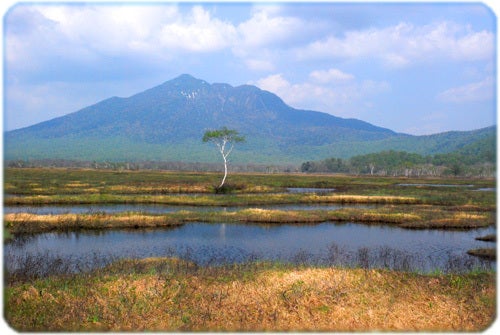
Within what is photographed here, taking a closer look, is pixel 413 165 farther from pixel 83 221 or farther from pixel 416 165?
pixel 83 221

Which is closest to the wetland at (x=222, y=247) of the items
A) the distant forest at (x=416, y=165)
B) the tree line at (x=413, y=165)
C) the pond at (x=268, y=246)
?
the pond at (x=268, y=246)

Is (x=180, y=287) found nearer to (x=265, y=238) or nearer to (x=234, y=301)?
(x=234, y=301)

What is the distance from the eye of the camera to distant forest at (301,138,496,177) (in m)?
146

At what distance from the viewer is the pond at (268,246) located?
66.4 ft

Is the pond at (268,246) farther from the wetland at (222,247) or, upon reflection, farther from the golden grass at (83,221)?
the golden grass at (83,221)

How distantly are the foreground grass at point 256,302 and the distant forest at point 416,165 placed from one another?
142 meters

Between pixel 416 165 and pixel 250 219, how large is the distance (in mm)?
Result: 142458

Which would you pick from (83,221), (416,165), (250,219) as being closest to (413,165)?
(416,165)

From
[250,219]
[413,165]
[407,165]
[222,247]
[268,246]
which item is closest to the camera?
[222,247]

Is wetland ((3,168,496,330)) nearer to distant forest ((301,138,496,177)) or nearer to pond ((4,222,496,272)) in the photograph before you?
pond ((4,222,496,272))

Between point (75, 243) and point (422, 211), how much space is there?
99.7 ft

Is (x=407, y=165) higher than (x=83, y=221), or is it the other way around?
(x=407, y=165)

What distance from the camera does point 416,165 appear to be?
16038cm

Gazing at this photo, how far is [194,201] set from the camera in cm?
4519
